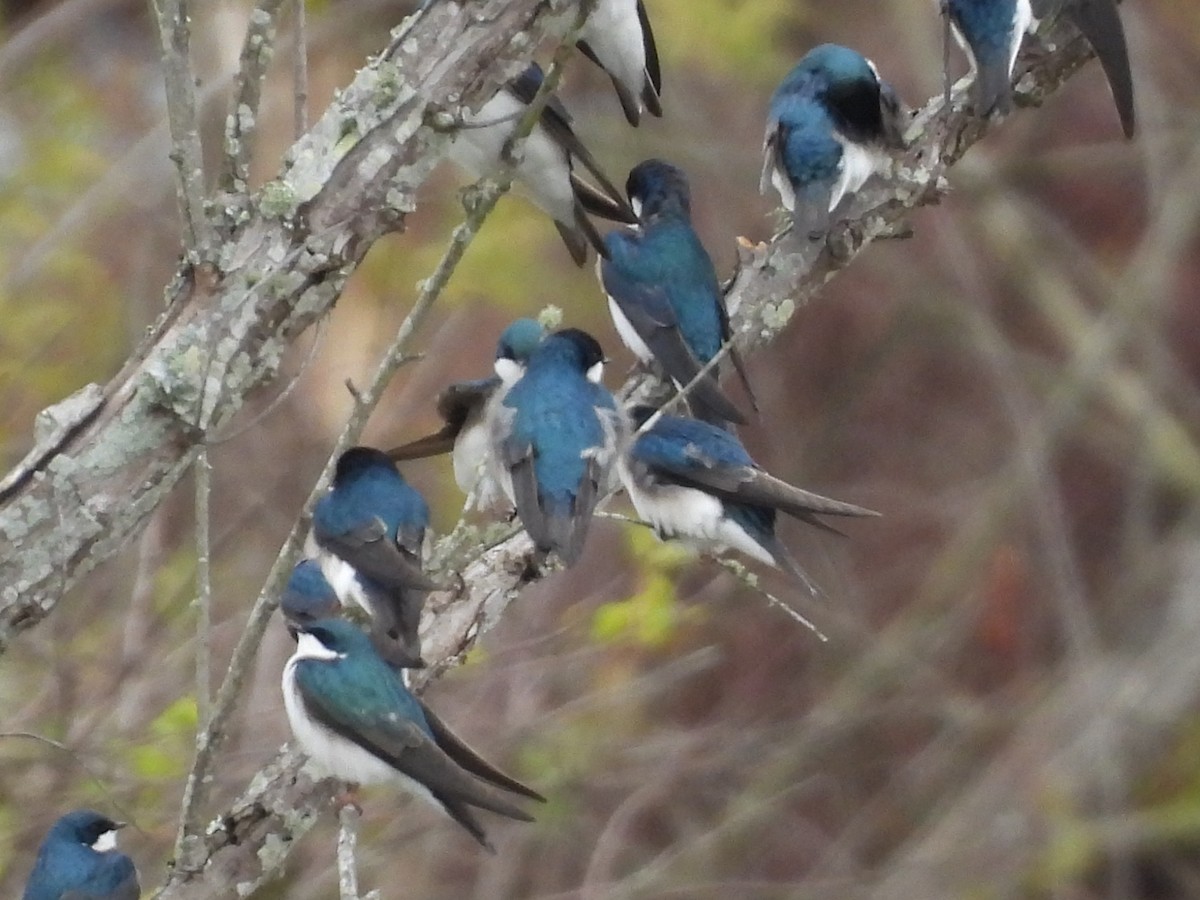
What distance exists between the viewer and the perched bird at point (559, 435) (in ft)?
9.82

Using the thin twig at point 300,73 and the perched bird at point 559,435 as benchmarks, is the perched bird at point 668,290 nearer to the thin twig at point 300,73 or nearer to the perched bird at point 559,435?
the perched bird at point 559,435

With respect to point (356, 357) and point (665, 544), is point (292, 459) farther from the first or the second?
point (665, 544)

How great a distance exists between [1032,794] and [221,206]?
4682 mm

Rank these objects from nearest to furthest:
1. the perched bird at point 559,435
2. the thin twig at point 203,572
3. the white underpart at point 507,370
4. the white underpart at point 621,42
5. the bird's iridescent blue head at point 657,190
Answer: the thin twig at point 203,572 → the perched bird at point 559,435 → the white underpart at point 621,42 → the white underpart at point 507,370 → the bird's iridescent blue head at point 657,190

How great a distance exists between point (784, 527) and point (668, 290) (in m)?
3.28

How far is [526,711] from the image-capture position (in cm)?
455

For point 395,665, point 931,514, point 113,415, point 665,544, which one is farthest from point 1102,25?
point 931,514

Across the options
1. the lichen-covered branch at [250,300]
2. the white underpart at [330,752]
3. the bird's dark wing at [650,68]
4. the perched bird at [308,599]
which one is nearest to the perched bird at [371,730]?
the white underpart at [330,752]

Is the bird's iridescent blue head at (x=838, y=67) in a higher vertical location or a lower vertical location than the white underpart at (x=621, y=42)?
lower

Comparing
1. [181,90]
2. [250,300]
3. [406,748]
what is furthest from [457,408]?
[181,90]

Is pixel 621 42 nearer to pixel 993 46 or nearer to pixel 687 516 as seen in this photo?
pixel 993 46

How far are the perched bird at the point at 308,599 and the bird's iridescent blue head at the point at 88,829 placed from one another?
0.50m

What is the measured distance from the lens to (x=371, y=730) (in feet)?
8.57

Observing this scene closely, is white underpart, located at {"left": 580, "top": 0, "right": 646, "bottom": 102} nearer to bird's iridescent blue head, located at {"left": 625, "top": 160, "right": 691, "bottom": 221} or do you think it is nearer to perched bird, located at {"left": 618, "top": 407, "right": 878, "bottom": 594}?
bird's iridescent blue head, located at {"left": 625, "top": 160, "right": 691, "bottom": 221}
